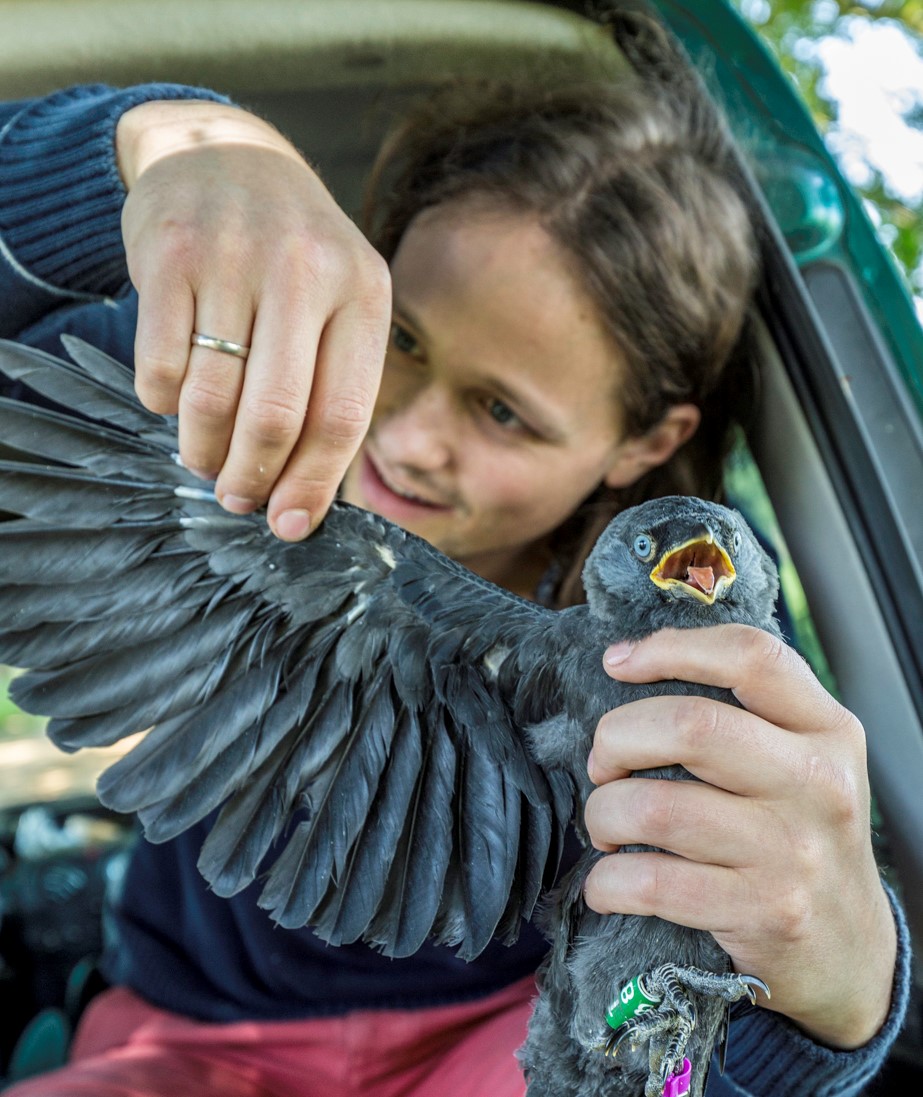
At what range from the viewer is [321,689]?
A: 1.19m

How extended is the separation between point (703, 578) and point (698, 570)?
1 centimetres

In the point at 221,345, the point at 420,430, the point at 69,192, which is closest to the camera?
the point at 221,345

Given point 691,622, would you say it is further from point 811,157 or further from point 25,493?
point 811,157

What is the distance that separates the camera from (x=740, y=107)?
65.2 inches

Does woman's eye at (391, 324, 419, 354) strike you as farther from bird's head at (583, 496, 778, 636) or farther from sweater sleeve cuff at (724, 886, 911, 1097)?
sweater sleeve cuff at (724, 886, 911, 1097)

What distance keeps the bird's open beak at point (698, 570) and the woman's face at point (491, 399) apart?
0.44m

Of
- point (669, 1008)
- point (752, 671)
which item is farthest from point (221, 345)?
point (669, 1008)

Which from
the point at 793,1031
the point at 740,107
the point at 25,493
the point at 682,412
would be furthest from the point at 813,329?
the point at 25,493

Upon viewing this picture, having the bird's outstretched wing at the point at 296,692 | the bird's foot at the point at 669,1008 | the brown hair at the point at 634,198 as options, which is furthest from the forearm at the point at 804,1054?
the brown hair at the point at 634,198

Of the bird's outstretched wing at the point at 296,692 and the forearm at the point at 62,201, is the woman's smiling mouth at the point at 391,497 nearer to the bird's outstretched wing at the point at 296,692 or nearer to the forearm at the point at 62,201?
the bird's outstretched wing at the point at 296,692

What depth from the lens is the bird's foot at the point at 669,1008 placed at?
984 millimetres

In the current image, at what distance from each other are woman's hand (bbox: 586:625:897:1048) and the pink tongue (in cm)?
7

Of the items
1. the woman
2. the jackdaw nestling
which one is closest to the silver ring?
the woman

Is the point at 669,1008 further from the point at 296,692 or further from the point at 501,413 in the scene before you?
the point at 501,413
